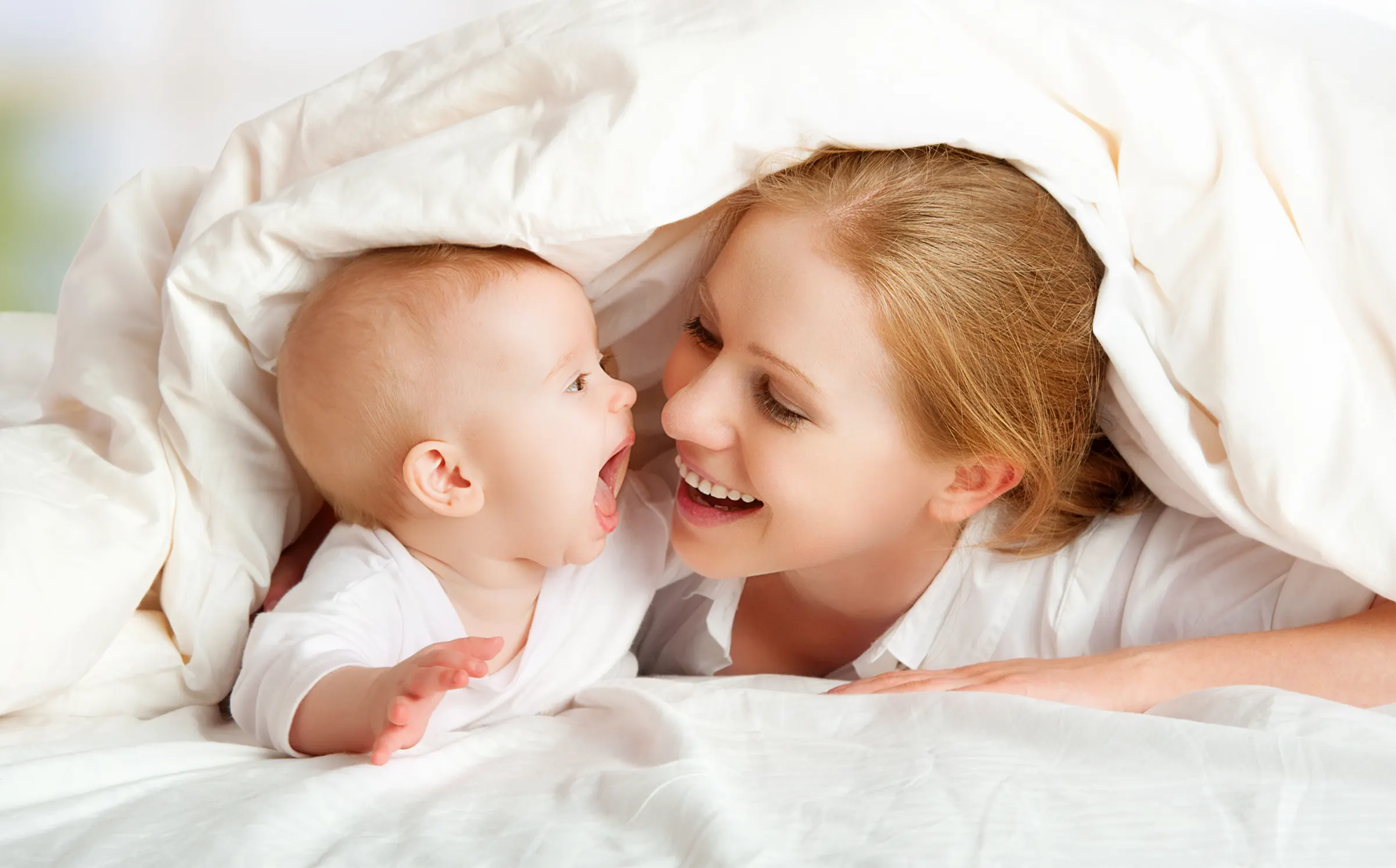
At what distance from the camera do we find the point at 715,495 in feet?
4.12

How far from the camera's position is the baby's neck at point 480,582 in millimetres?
1243

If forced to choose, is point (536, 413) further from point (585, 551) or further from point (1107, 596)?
point (1107, 596)

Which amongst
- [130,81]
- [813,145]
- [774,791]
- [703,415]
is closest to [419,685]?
[774,791]

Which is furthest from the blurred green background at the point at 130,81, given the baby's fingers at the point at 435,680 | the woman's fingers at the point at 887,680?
the baby's fingers at the point at 435,680

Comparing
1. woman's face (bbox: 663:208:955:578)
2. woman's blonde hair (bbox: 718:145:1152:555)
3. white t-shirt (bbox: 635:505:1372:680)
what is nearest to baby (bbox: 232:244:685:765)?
woman's face (bbox: 663:208:955:578)

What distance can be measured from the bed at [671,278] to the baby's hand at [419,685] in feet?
0.16

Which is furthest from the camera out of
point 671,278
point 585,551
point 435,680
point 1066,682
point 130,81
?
point 130,81

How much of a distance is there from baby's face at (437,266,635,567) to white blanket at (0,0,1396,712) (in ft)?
0.21

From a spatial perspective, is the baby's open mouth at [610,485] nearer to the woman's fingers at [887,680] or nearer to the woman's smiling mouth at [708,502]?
the woman's smiling mouth at [708,502]

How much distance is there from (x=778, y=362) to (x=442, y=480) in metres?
0.34

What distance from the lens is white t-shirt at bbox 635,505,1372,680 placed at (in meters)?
1.27

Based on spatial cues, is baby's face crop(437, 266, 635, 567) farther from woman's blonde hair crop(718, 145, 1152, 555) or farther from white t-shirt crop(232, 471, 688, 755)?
woman's blonde hair crop(718, 145, 1152, 555)

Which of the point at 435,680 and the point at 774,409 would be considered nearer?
the point at 435,680

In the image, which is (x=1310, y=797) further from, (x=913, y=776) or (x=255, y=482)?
(x=255, y=482)
